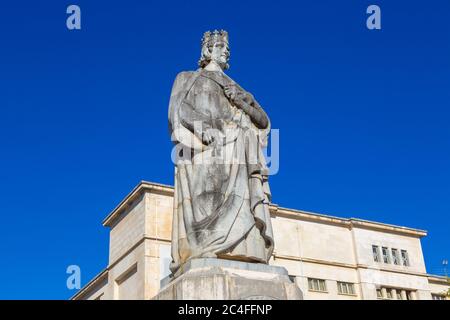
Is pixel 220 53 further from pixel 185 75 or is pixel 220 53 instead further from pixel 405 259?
pixel 405 259

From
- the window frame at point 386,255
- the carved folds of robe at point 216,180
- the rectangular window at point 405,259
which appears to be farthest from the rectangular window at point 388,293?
the carved folds of robe at point 216,180

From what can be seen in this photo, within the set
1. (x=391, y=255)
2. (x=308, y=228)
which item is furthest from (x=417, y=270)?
(x=308, y=228)

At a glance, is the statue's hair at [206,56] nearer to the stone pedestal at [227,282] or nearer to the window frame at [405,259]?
the stone pedestal at [227,282]

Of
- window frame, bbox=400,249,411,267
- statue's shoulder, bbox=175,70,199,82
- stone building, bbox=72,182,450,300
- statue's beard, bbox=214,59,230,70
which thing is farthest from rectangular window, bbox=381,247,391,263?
statue's shoulder, bbox=175,70,199,82

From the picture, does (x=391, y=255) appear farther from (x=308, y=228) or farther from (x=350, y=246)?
(x=308, y=228)

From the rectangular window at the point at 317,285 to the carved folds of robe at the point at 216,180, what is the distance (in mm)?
49849

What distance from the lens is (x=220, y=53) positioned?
11945 mm

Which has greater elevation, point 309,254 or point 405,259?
point 405,259

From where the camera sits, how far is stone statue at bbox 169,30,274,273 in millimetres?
9461

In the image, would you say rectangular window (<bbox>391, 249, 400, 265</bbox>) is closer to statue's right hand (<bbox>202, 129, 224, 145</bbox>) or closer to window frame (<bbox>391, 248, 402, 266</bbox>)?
window frame (<bbox>391, 248, 402, 266</bbox>)

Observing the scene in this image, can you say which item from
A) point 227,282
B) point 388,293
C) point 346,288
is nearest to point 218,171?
point 227,282

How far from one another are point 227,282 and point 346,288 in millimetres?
55038

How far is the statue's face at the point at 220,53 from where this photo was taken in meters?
11.9
